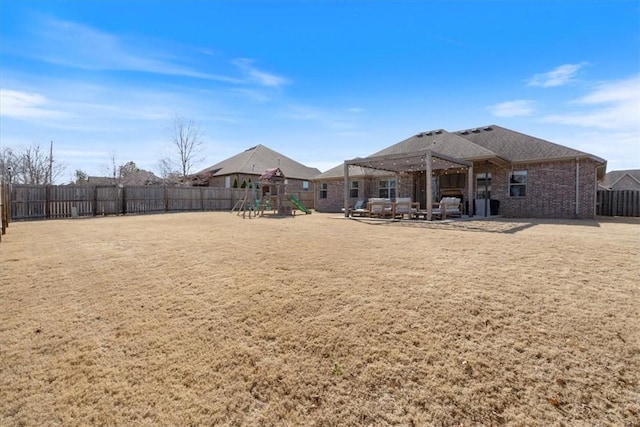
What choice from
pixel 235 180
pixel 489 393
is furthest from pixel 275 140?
pixel 489 393

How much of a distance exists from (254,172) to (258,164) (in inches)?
67.8

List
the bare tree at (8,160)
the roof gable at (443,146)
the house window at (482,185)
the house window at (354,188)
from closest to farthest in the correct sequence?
the roof gable at (443,146), the house window at (482,185), the house window at (354,188), the bare tree at (8,160)

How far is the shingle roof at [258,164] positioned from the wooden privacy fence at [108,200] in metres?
6.51

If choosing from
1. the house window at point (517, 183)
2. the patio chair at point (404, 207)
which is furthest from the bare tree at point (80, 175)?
the house window at point (517, 183)

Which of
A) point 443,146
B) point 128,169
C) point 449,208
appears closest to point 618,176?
point 443,146

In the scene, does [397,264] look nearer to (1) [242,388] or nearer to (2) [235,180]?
(1) [242,388]

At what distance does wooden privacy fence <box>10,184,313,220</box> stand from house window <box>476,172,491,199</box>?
17100mm

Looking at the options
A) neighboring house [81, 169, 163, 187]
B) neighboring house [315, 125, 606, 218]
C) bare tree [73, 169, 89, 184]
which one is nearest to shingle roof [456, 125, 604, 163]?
neighboring house [315, 125, 606, 218]

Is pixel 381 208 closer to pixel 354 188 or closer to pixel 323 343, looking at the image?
pixel 354 188

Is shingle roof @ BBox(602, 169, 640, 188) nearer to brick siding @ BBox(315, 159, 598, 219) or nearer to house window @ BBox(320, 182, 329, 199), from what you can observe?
brick siding @ BBox(315, 159, 598, 219)

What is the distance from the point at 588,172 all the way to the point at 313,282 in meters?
16.1

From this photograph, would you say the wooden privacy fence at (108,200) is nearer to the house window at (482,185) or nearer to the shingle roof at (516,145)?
the house window at (482,185)

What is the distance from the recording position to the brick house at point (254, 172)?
29984mm

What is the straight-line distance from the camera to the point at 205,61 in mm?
13148
